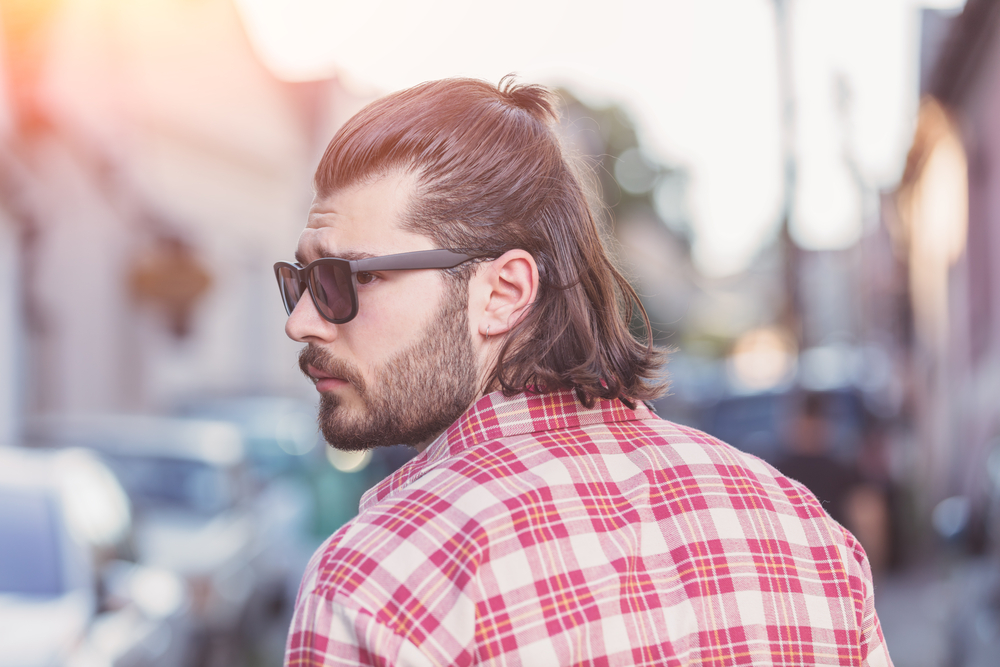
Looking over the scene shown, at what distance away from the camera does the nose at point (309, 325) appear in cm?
158

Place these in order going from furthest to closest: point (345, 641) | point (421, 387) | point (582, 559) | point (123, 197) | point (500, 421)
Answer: point (123, 197)
point (421, 387)
point (500, 421)
point (582, 559)
point (345, 641)

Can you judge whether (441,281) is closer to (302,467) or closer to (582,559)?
(582,559)

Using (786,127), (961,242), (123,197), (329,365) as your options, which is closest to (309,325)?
(329,365)

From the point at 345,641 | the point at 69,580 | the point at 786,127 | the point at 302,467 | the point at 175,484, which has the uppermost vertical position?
the point at 786,127

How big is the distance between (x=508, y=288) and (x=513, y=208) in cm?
15

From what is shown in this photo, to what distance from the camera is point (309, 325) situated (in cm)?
160

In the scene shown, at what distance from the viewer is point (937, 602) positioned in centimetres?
788

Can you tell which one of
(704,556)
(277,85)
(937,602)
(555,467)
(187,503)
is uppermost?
(277,85)

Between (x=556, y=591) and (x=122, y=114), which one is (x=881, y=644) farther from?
(x=122, y=114)

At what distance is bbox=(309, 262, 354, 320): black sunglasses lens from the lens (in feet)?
5.00

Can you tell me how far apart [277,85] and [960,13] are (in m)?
15.6

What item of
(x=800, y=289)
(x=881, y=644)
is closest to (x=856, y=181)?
(x=800, y=289)

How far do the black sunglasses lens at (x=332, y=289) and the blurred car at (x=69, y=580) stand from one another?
2788mm

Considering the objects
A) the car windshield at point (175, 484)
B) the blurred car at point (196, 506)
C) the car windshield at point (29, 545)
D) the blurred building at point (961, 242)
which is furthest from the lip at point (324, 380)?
the car windshield at point (175, 484)
